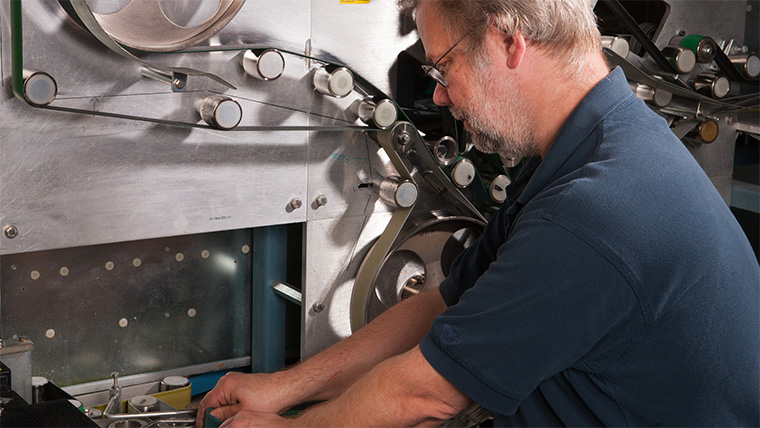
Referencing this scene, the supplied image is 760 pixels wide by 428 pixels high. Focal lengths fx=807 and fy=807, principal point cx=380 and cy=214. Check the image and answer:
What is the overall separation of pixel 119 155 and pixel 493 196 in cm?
83

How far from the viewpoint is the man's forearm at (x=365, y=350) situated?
1.45 metres

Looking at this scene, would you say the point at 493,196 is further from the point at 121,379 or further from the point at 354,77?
the point at 121,379

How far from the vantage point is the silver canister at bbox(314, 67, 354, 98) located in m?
1.54

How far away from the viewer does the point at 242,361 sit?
6.09 ft

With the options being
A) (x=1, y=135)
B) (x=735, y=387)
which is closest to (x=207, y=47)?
(x=1, y=135)

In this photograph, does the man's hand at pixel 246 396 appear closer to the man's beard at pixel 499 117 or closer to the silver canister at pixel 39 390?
the silver canister at pixel 39 390

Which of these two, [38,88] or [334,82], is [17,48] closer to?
[38,88]

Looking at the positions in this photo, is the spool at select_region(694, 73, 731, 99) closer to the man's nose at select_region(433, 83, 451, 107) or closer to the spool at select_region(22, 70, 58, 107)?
the man's nose at select_region(433, 83, 451, 107)

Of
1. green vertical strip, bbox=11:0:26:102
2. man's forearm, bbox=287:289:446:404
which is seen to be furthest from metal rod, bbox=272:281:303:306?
green vertical strip, bbox=11:0:26:102

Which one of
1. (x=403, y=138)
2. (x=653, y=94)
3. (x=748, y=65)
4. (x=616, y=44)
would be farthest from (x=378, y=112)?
(x=748, y=65)

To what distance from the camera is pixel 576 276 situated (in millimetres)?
978

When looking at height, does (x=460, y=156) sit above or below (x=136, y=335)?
above

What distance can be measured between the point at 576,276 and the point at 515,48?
0.37 metres

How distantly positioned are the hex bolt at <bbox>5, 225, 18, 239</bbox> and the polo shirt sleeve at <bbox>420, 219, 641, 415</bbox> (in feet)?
2.44
